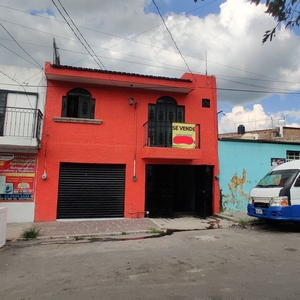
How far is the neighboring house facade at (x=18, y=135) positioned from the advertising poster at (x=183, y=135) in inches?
210

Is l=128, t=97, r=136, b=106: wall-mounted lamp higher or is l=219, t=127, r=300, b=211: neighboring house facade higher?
l=128, t=97, r=136, b=106: wall-mounted lamp

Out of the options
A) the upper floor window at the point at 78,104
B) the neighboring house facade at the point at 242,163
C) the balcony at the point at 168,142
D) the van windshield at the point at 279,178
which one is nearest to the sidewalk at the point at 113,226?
the neighboring house facade at the point at 242,163

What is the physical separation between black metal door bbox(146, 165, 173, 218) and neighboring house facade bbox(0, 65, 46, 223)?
4607mm

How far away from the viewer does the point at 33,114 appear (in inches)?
405

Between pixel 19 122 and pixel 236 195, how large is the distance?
9.85 meters

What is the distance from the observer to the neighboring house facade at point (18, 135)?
10.1m

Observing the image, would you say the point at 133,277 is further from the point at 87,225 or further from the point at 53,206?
the point at 53,206

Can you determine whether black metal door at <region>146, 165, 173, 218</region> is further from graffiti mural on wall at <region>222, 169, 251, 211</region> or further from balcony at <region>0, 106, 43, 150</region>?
balcony at <region>0, 106, 43, 150</region>

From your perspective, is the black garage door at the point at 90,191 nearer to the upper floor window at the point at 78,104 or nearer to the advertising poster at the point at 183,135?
the upper floor window at the point at 78,104

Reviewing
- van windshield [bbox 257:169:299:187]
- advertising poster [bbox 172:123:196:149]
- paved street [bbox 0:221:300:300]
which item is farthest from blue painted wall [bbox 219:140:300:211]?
paved street [bbox 0:221:300:300]

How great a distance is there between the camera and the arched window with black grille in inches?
460

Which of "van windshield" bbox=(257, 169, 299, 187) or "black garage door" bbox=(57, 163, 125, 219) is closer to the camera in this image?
"van windshield" bbox=(257, 169, 299, 187)

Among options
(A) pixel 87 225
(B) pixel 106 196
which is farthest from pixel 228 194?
(A) pixel 87 225

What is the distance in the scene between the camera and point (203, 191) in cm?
1166
